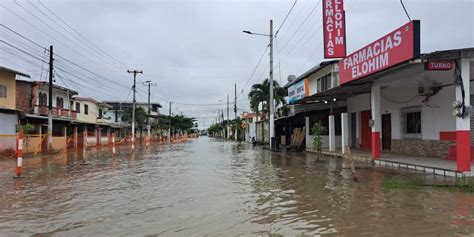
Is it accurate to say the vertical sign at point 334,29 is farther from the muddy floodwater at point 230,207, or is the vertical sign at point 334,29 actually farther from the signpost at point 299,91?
the muddy floodwater at point 230,207

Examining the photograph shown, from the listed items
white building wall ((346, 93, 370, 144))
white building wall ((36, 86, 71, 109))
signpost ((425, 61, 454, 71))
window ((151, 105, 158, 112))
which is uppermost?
window ((151, 105, 158, 112))

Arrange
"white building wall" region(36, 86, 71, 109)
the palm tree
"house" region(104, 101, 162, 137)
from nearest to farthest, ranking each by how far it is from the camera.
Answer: the palm tree
"white building wall" region(36, 86, 71, 109)
"house" region(104, 101, 162, 137)

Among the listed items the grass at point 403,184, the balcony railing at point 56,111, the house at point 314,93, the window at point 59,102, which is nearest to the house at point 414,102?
the grass at point 403,184

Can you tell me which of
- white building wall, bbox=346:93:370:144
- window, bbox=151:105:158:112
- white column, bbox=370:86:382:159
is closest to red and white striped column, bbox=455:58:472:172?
white column, bbox=370:86:382:159

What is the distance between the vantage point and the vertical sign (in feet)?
63.1

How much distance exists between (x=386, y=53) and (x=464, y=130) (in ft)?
11.0

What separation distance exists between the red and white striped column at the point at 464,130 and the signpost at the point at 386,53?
1736mm

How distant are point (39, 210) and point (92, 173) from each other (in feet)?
23.4

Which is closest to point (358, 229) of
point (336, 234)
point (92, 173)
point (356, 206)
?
point (336, 234)

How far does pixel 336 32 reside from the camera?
19.5 metres

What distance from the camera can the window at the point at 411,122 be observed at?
18297mm

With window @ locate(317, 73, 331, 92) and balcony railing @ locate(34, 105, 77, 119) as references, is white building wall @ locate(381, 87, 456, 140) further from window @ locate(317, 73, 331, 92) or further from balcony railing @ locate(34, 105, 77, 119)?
balcony railing @ locate(34, 105, 77, 119)

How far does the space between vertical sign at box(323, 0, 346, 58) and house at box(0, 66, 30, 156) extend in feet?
69.4

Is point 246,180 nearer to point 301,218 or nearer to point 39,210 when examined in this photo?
point 301,218
